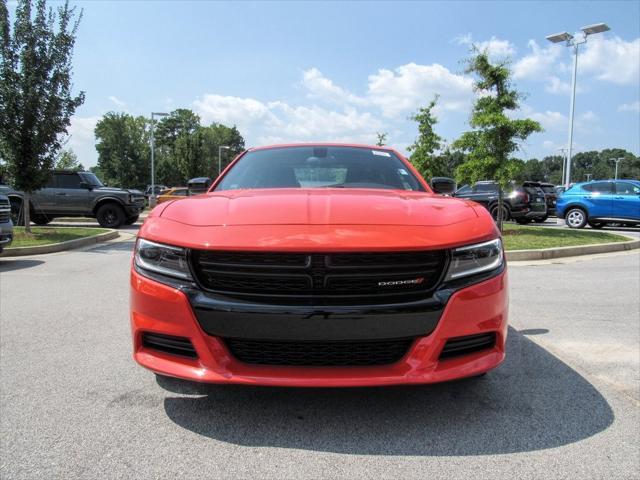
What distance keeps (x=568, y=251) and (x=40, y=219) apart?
16.6 metres

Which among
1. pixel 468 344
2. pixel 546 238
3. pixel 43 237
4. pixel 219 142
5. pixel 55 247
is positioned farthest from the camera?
pixel 219 142

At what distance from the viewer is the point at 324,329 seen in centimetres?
209

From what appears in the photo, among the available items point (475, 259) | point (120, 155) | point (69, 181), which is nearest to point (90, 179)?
point (69, 181)

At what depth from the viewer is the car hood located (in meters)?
2.32

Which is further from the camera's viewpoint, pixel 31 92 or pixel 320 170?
pixel 31 92

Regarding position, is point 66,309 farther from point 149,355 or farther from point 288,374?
point 288,374

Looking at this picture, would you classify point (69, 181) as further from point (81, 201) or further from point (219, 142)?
point (219, 142)

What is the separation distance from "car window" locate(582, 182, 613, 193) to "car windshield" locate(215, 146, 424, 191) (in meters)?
15.3

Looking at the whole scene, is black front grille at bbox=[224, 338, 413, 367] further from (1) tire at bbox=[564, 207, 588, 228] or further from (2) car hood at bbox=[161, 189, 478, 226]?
(1) tire at bbox=[564, 207, 588, 228]

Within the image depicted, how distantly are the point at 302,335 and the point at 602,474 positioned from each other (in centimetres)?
131

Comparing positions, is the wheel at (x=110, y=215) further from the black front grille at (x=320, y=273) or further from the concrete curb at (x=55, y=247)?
the black front grille at (x=320, y=273)

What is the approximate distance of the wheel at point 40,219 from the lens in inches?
675

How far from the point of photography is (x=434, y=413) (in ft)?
8.18

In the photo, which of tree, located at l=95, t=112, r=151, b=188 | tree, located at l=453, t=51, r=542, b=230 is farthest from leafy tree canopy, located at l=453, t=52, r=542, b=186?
tree, located at l=95, t=112, r=151, b=188
